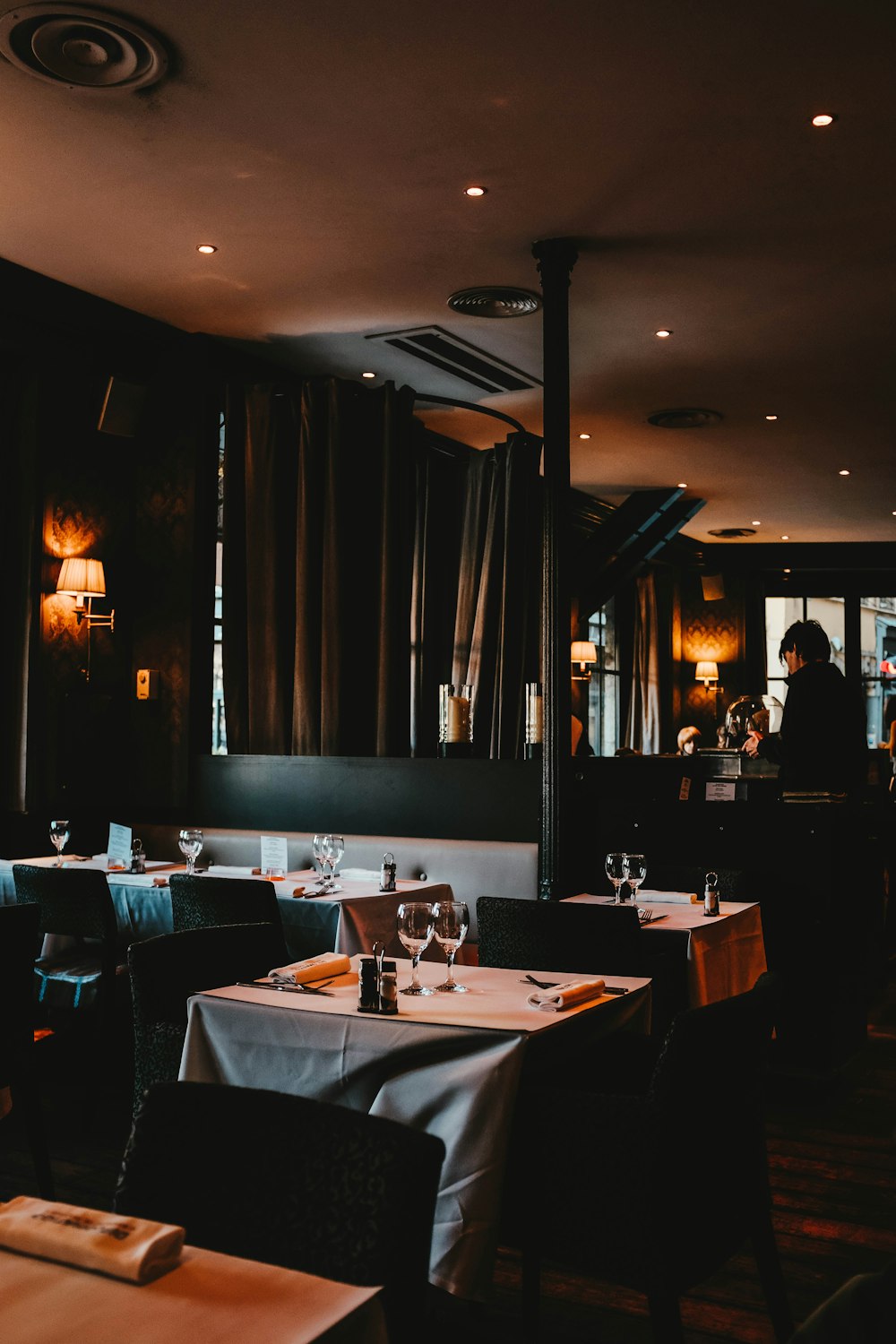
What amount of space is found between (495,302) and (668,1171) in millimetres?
4811

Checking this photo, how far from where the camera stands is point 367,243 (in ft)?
17.9

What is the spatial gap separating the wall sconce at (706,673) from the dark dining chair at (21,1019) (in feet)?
38.1

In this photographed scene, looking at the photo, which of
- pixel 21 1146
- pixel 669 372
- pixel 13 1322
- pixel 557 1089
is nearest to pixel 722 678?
pixel 669 372

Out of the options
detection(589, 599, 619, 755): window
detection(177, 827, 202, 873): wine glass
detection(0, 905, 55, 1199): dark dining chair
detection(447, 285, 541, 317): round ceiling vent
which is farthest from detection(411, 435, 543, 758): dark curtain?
detection(589, 599, 619, 755): window

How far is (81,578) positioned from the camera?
6242 mm

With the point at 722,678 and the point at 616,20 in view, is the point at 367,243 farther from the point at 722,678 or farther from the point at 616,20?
the point at 722,678

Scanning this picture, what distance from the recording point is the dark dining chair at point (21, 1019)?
3221 mm

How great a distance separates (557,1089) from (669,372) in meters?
5.88

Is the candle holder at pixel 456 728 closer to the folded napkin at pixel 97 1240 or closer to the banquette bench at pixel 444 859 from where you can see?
the banquette bench at pixel 444 859

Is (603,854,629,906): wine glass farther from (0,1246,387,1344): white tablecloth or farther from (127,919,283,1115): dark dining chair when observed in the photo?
(0,1246,387,1344): white tablecloth

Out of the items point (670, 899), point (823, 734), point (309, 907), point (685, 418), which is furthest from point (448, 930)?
point (685, 418)

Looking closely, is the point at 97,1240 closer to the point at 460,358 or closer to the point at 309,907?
the point at 309,907

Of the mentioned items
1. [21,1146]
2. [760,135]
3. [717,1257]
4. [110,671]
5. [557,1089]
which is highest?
[760,135]

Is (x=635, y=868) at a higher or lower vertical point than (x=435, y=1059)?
higher
